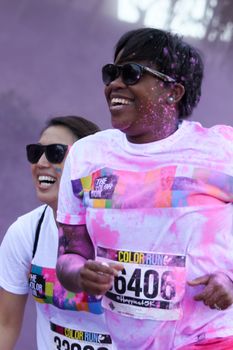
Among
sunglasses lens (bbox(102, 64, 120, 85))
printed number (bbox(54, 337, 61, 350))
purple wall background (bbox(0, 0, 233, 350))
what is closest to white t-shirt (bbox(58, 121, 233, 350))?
sunglasses lens (bbox(102, 64, 120, 85))

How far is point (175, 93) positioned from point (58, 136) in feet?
3.26

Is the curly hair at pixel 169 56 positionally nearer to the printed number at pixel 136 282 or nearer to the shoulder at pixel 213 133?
the shoulder at pixel 213 133

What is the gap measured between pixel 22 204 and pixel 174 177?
231 cm

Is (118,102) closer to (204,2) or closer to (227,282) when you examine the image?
(227,282)

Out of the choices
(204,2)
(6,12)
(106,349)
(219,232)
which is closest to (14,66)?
(6,12)

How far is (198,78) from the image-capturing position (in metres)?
2.02

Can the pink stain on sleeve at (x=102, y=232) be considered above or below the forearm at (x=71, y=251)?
above

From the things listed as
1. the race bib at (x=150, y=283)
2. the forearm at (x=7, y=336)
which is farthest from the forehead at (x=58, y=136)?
the race bib at (x=150, y=283)

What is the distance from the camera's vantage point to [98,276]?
5.46ft

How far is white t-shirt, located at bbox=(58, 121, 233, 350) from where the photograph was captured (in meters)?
1.75

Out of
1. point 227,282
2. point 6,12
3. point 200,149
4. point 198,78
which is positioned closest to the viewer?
point 227,282

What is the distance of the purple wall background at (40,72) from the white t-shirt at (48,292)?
3.81ft

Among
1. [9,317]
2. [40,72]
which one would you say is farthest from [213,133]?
[40,72]

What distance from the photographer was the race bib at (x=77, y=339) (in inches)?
98.0
